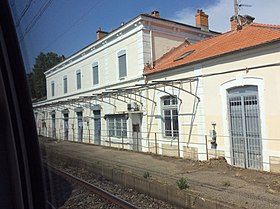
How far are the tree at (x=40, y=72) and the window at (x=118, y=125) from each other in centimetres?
1038

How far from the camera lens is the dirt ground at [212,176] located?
488cm

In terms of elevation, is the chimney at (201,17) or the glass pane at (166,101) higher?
the chimney at (201,17)

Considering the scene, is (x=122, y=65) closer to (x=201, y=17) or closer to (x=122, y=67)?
(x=122, y=67)

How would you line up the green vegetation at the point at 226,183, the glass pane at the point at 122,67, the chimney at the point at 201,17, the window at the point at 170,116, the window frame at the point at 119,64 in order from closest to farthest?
the chimney at the point at 201,17, the green vegetation at the point at 226,183, the window at the point at 170,116, the window frame at the point at 119,64, the glass pane at the point at 122,67

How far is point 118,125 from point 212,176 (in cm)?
687

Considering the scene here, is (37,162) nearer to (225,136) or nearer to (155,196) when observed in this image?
(155,196)

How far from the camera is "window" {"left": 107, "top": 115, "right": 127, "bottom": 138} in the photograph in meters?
12.5

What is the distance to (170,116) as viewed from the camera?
1048 centimetres

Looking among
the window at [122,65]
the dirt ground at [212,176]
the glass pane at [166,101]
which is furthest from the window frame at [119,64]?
the dirt ground at [212,176]

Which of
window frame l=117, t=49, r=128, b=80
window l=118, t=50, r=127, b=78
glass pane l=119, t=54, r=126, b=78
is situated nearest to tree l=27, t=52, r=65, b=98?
window frame l=117, t=49, r=128, b=80

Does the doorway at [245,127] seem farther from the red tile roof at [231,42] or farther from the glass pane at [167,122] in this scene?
the glass pane at [167,122]

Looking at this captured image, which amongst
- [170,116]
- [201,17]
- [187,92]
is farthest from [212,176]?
[201,17]

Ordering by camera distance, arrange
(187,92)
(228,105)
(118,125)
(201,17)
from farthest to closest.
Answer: (118,125), (187,92), (228,105), (201,17)

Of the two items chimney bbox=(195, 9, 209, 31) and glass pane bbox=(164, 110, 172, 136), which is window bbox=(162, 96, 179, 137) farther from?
chimney bbox=(195, 9, 209, 31)
